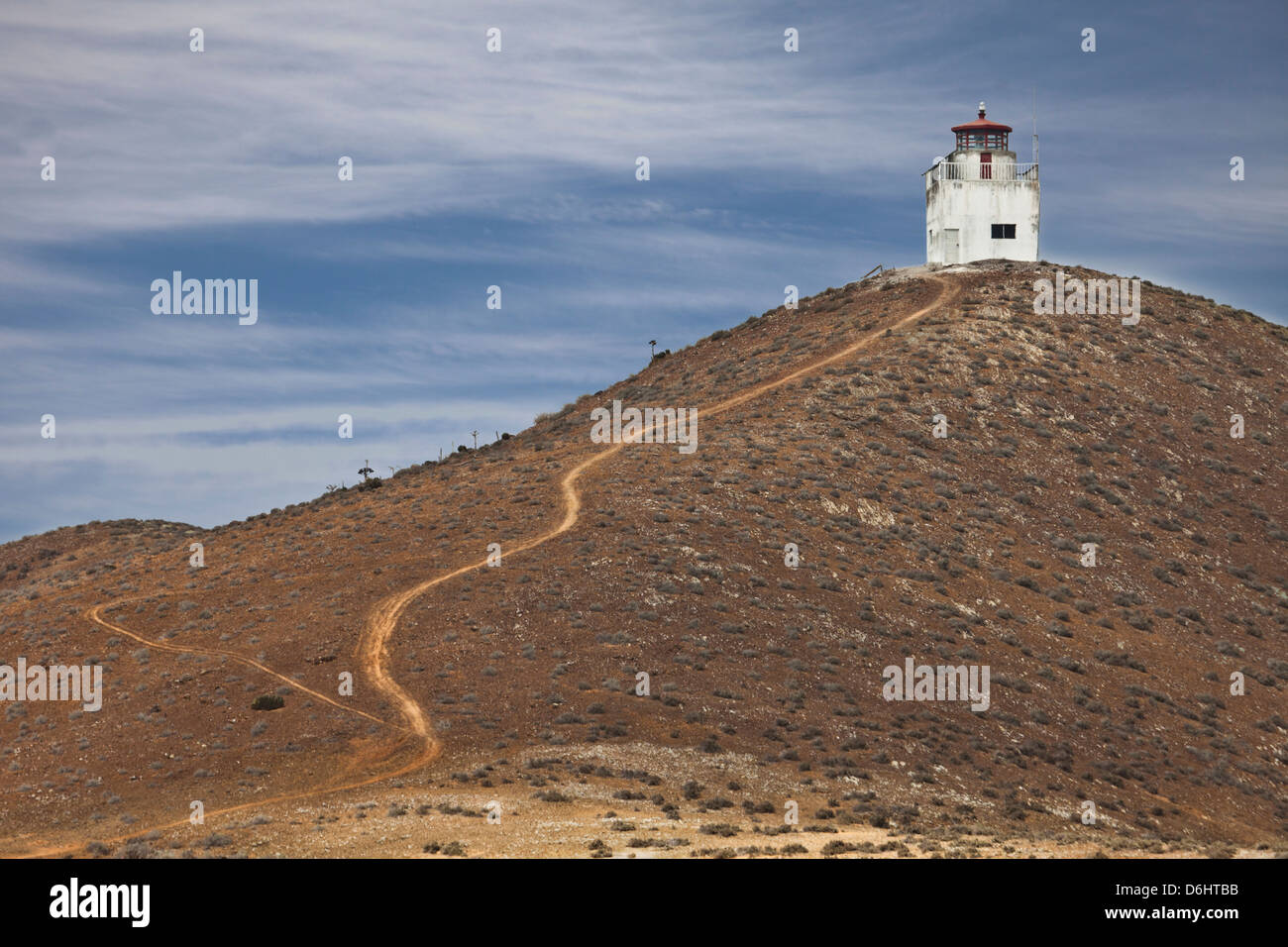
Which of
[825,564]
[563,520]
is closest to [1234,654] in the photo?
[825,564]

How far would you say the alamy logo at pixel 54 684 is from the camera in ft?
125

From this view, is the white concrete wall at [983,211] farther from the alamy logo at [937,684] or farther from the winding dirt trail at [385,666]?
the alamy logo at [937,684]

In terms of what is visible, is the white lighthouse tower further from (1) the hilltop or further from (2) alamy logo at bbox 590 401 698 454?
(2) alamy logo at bbox 590 401 698 454

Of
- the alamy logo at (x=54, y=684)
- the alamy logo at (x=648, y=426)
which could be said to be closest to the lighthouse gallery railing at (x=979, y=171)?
the alamy logo at (x=648, y=426)

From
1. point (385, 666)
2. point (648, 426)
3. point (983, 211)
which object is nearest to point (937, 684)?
point (385, 666)

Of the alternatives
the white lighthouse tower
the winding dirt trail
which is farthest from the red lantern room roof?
the winding dirt trail

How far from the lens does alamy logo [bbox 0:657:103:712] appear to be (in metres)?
38.0

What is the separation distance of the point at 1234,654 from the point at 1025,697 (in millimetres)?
10804

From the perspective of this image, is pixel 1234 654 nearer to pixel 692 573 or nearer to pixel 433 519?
pixel 692 573

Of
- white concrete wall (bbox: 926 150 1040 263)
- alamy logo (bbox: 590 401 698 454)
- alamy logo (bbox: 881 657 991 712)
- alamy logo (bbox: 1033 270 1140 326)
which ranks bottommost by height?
alamy logo (bbox: 881 657 991 712)

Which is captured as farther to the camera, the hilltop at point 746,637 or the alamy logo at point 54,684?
the alamy logo at point 54,684

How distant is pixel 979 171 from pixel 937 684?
3969 centimetres

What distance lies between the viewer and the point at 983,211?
73625 mm

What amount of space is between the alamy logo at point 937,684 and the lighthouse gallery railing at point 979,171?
37829mm
